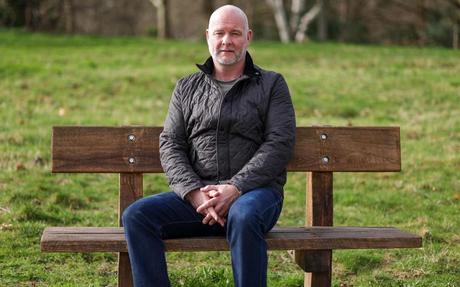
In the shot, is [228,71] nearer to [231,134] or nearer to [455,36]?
[231,134]

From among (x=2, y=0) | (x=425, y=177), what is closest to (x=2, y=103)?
Answer: (x=425, y=177)

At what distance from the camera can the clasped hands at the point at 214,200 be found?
15.5 ft

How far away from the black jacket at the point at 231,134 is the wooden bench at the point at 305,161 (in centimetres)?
28

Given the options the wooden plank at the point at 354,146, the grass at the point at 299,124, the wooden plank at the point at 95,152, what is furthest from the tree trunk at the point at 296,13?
the wooden plank at the point at 95,152

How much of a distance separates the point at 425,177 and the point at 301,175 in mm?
1378

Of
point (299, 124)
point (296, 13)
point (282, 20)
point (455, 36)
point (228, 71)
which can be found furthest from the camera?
point (296, 13)

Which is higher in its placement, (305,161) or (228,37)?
(228,37)

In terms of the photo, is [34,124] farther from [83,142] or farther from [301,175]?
[83,142]

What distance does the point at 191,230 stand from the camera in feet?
15.9

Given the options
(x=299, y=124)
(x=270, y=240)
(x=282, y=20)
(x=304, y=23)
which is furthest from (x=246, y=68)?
(x=304, y=23)

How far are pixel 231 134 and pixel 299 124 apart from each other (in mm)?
7208

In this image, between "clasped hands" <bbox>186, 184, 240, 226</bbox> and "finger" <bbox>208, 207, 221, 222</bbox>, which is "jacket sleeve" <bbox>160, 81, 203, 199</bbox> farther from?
"finger" <bbox>208, 207, 221, 222</bbox>

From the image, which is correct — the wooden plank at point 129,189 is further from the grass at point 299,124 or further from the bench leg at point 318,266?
the bench leg at point 318,266

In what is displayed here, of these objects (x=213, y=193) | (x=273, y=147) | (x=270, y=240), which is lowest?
(x=270, y=240)
